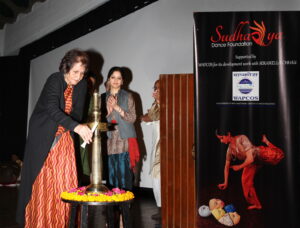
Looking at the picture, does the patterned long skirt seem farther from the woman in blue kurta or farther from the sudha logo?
the sudha logo

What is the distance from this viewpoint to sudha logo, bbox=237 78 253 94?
7.96 ft

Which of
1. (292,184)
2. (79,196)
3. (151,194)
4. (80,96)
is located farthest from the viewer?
(151,194)

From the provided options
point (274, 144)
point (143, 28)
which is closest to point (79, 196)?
point (274, 144)

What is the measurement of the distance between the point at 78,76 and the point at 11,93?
20.9 ft

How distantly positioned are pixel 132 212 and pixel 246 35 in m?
2.45

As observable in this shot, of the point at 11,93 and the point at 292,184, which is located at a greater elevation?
the point at 11,93

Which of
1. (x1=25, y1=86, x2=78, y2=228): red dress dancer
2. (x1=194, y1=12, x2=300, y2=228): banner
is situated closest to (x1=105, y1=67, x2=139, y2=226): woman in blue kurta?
(x1=25, y1=86, x2=78, y2=228): red dress dancer

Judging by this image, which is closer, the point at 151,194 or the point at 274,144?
the point at 274,144

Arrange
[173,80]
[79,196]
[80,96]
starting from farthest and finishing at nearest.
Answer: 1. [173,80]
2. [80,96]
3. [79,196]

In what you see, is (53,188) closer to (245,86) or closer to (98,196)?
(98,196)

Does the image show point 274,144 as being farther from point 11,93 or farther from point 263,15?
point 11,93

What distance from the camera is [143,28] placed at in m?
5.82

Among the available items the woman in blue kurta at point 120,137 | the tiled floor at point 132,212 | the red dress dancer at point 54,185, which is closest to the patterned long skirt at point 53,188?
the red dress dancer at point 54,185

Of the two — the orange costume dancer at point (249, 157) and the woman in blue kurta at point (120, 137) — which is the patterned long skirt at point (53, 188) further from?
the orange costume dancer at point (249, 157)
